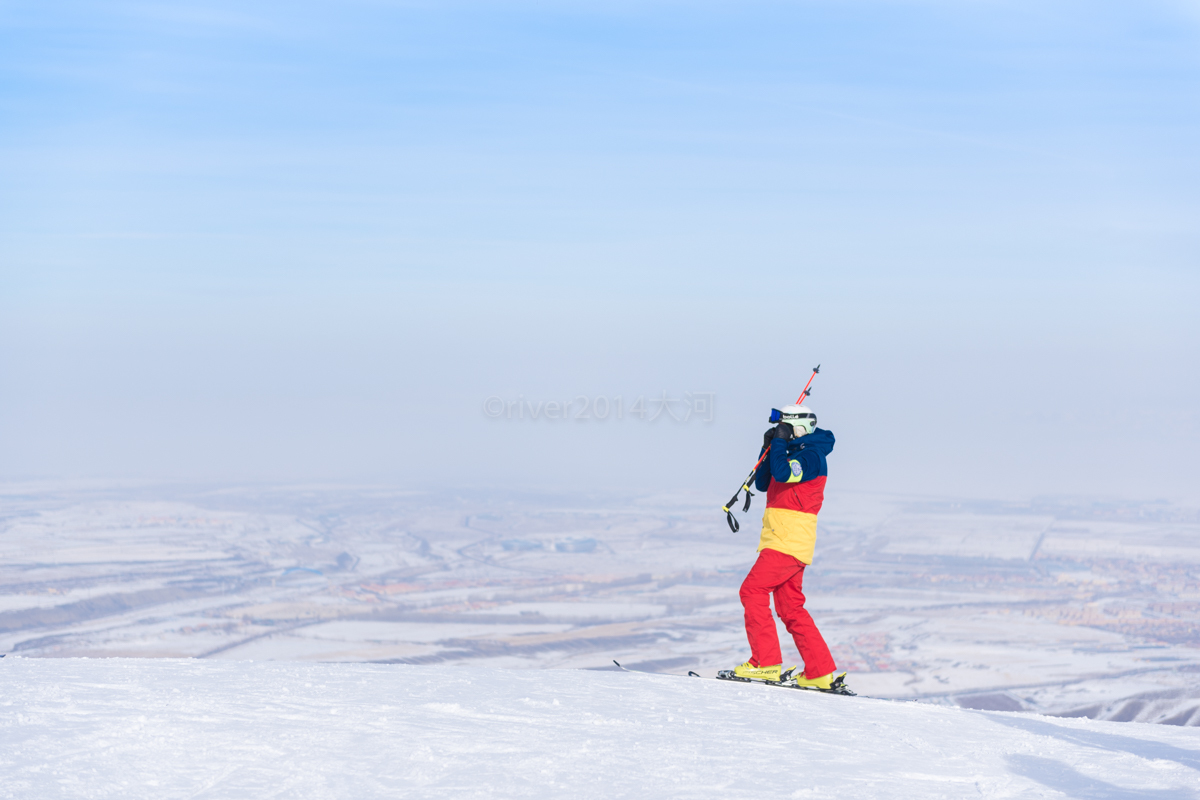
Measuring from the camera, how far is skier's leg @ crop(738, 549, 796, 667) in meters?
7.72

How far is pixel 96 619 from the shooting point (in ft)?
244

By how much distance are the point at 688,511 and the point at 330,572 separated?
6117cm

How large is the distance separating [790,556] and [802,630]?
61cm

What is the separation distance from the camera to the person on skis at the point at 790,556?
7.71 metres

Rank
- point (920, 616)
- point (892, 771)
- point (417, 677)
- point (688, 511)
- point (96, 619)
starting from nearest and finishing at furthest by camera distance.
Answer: point (892, 771) → point (417, 677) → point (96, 619) → point (920, 616) → point (688, 511)

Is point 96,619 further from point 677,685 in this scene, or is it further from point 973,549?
point 973,549

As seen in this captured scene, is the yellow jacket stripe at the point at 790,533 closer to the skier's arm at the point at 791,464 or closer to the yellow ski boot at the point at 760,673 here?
the skier's arm at the point at 791,464

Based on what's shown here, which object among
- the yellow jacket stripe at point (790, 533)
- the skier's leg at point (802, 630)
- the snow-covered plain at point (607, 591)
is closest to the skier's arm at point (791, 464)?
the yellow jacket stripe at point (790, 533)

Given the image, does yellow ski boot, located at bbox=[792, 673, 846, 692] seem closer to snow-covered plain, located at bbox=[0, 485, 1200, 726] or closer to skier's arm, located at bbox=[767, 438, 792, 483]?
skier's arm, located at bbox=[767, 438, 792, 483]

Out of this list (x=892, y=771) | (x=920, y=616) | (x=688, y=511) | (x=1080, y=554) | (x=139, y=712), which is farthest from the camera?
(x=688, y=511)

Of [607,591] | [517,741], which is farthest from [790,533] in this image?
[607,591]

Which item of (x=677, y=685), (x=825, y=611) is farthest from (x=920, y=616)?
(x=677, y=685)

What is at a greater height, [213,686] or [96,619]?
[213,686]

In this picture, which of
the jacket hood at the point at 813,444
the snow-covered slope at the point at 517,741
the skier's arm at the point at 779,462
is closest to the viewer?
the snow-covered slope at the point at 517,741
